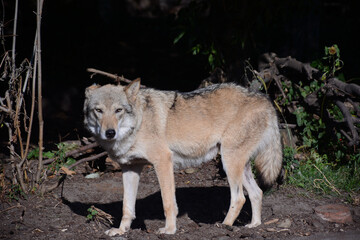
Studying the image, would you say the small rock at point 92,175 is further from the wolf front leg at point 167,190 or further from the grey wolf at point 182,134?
the wolf front leg at point 167,190

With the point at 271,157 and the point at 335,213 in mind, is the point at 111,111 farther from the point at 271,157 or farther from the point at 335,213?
the point at 335,213

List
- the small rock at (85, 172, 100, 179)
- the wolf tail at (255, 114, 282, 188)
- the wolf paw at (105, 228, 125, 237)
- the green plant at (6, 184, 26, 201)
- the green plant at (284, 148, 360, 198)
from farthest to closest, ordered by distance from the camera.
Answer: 1. the small rock at (85, 172, 100, 179)
2. the green plant at (284, 148, 360, 198)
3. the green plant at (6, 184, 26, 201)
4. the wolf tail at (255, 114, 282, 188)
5. the wolf paw at (105, 228, 125, 237)

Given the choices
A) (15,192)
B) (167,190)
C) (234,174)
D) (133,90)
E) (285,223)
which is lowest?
(15,192)

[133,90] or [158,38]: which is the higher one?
[133,90]

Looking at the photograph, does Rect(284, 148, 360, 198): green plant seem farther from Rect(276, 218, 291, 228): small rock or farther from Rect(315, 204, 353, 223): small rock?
Rect(276, 218, 291, 228): small rock

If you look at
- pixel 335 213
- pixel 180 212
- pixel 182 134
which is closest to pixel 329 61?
pixel 335 213

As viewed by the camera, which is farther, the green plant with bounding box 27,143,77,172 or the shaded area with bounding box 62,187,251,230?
the green plant with bounding box 27,143,77,172

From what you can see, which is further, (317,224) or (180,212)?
(180,212)

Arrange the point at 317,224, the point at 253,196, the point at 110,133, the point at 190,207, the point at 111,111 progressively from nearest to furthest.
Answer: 1. the point at 110,133
2. the point at 111,111
3. the point at 317,224
4. the point at 253,196
5. the point at 190,207

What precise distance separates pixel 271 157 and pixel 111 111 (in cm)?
202

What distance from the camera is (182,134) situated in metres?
5.00

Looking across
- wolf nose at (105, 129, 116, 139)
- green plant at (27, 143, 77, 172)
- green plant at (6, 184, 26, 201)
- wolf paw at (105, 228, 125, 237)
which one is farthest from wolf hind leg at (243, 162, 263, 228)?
green plant at (6, 184, 26, 201)

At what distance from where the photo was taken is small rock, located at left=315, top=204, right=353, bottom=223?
4.83 metres

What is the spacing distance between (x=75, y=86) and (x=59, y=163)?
5.15 metres
